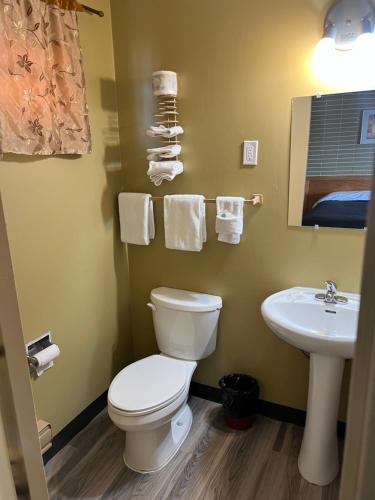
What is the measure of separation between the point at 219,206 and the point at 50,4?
1193 mm

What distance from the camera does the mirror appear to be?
5.17 feet

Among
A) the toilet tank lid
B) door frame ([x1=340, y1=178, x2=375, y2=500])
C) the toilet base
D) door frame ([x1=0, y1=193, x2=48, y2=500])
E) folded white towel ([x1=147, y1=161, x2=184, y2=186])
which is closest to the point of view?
door frame ([x1=340, y1=178, x2=375, y2=500])

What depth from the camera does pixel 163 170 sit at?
6.20ft

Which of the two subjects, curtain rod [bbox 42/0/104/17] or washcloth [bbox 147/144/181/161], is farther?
washcloth [bbox 147/144/181/161]

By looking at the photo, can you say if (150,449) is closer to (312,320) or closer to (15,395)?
(312,320)

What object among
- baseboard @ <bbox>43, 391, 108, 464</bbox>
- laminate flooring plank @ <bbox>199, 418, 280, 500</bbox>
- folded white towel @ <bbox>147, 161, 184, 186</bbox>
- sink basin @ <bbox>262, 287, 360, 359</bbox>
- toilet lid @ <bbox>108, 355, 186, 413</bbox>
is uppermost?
folded white towel @ <bbox>147, 161, 184, 186</bbox>

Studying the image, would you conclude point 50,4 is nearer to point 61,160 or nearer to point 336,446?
point 61,160

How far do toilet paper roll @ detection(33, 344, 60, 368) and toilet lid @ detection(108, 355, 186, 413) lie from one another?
1.06 feet

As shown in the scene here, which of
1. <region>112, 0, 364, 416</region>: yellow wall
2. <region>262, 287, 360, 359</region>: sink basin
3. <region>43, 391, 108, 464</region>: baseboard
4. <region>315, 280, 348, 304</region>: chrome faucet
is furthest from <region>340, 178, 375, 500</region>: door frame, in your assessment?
<region>43, 391, 108, 464</region>: baseboard

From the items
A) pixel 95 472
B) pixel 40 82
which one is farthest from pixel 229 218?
pixel 95 472

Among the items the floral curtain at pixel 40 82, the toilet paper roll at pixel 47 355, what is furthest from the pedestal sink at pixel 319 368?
the floral curtain at pixel 40 82

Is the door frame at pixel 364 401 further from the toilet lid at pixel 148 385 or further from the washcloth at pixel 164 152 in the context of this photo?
the washcloth at pixel 164 152

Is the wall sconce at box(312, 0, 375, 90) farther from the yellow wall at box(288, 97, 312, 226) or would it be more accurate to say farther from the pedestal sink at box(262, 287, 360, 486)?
the pedestal sink at box(262, 287, 360, 486)

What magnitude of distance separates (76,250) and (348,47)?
62.8 inches
